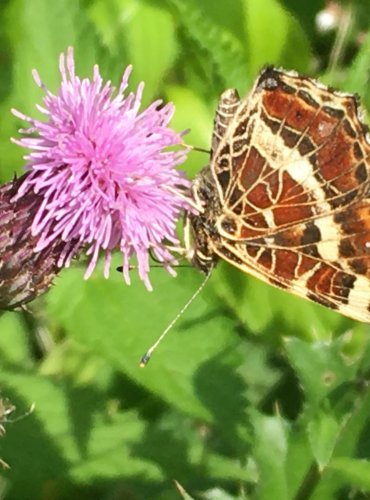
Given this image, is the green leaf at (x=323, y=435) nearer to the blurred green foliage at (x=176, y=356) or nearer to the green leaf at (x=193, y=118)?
the blurred green foliage at (x=176, y=356)

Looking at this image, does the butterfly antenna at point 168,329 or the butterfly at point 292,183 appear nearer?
the butterfly at point 292,183

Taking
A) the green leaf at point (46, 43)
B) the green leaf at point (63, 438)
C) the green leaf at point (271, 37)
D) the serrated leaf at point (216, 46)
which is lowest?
the green leaf at point (63, 438)

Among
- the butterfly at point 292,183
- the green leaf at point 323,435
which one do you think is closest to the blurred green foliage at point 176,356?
the green leaf at point 323,435

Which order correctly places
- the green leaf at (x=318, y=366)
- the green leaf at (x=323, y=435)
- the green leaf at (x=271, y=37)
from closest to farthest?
1. the green leaf at (x=323, y=435)
2. the green leaf at (x=318, y=366)
3. the green leaf at (x=271, y=37)

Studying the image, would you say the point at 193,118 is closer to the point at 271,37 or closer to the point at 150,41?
the point at 150,41

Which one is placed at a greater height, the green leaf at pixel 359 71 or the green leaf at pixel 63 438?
the green leaf at pixel 359 71

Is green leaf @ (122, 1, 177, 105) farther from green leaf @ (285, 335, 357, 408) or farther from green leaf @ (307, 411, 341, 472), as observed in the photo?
green leaf @ (307, 411, 341, 472)

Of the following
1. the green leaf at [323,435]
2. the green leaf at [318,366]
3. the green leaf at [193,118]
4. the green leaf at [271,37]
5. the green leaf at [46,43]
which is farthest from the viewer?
the green leaf at [271,37]
